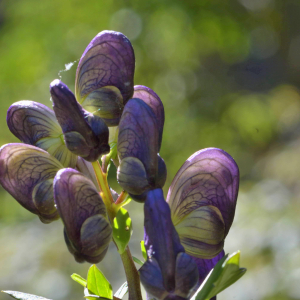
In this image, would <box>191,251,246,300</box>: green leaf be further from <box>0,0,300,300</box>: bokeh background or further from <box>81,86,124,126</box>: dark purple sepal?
<box>0,0,300,300</box>: bokeh background

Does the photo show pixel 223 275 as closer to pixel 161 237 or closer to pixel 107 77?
pixel 161 237

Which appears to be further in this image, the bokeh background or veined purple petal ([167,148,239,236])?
the bokeh background

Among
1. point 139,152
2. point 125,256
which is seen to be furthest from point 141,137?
point 125,256

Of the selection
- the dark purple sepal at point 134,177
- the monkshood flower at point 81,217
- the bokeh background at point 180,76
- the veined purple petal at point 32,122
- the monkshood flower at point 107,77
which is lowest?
the monkshood flower at point 81,217

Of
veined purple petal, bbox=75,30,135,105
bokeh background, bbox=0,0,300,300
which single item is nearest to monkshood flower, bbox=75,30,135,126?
veined purple petal, bbox=75,30,135,105

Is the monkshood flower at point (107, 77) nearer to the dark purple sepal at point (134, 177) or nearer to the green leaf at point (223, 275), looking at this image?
the dark purple sepal at point (134, 177)

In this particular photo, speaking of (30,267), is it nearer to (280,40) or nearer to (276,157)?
(276,157)

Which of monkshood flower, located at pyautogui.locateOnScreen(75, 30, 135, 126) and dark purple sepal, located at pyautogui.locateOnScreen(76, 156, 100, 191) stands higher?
monkshood flower, located at pyautogui.locateOnScreen(75, 30, 135, 126)

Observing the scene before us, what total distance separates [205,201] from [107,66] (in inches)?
6.9

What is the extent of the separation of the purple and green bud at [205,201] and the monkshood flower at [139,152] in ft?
0.21

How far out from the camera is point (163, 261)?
32cm

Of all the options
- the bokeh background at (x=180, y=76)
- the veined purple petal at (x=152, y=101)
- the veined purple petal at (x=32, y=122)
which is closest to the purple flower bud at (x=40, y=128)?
the veined purple petal at (x=32, y=122)

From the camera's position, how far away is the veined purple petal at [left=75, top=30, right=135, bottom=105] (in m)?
0.41

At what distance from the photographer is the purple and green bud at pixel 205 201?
0.40m
